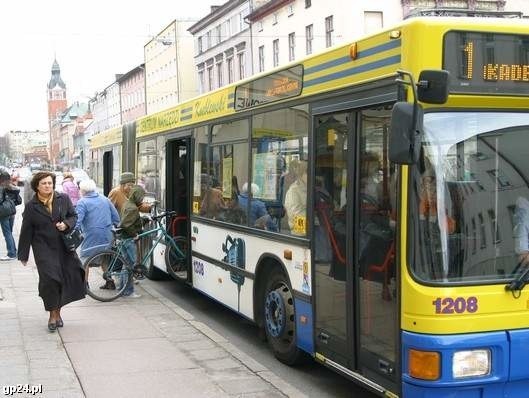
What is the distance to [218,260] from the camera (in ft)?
25.3

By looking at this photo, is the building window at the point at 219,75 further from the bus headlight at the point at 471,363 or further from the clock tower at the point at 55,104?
the clock tower at the point at 55,104

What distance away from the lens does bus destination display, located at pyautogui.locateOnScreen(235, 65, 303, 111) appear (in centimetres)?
579

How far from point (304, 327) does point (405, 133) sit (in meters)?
2.32

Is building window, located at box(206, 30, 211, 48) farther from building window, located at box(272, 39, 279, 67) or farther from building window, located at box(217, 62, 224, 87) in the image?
building window, located at box(272, 39, 279, 67)

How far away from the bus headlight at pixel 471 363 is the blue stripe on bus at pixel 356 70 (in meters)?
1.78

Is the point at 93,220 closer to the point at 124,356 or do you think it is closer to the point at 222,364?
the point at 124,356

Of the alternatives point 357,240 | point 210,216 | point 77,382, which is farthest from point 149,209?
point 357,240

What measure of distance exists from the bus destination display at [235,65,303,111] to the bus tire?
5.18 ft

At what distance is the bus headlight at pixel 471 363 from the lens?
12.9ft

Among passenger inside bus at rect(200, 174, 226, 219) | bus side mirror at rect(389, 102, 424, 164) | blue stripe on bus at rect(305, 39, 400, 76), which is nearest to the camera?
bus side mirror at rect(389, 102, 424, 164)

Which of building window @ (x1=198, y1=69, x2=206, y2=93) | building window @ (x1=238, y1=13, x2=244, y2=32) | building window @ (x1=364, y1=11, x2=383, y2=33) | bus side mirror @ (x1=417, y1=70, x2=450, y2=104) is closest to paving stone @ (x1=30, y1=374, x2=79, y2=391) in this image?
bus side mirror @ (x1=417, y1=70, x2=450, y2=104)

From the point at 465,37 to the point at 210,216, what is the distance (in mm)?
4521

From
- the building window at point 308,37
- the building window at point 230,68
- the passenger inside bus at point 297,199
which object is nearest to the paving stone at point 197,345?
the passenger inside bus at point 297,199

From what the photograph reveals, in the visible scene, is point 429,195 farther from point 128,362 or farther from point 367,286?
point 128,362
